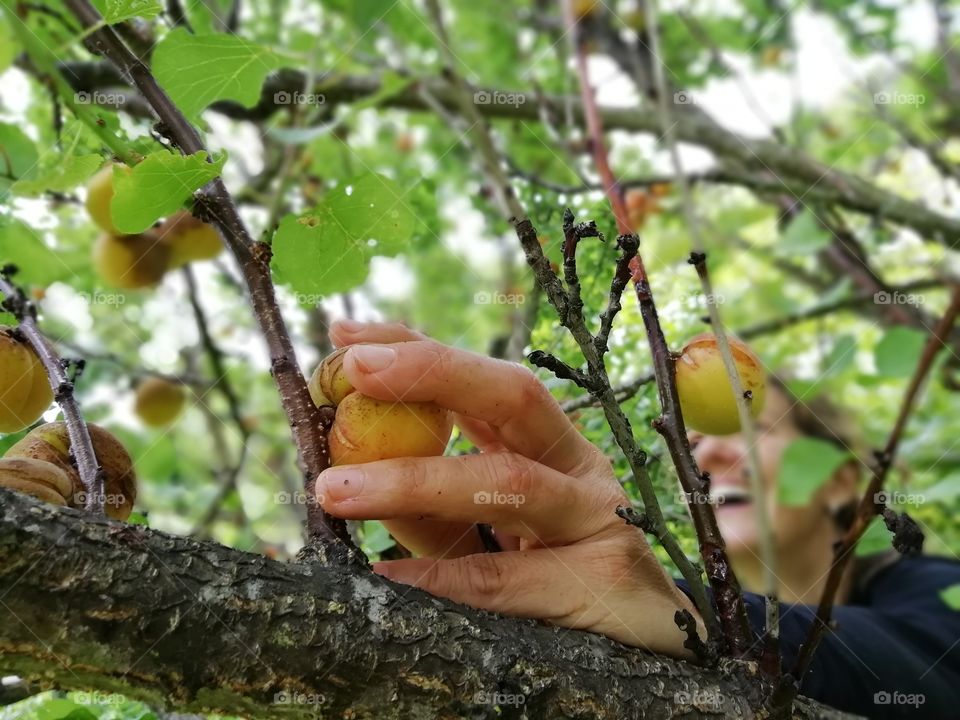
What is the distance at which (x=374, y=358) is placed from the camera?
110cm

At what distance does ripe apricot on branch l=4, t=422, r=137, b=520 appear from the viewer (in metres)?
1.15

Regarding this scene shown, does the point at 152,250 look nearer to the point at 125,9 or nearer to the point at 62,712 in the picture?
the point at 125,9

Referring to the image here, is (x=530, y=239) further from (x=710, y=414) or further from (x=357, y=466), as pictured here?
(x=710, y=414)

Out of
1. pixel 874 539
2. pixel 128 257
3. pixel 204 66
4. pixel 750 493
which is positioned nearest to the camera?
pixel 204 66

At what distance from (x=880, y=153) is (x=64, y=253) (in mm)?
5834

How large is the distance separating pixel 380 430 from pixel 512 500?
21 centimetres

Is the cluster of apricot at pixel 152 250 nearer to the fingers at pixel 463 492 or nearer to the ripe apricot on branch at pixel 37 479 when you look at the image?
the ripe apricot on branch at pixel 37 479

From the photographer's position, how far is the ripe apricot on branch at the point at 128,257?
2.56 meters

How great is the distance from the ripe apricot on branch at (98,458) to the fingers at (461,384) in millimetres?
417

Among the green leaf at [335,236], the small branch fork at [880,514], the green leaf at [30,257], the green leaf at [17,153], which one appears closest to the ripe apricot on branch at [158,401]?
the green leaf at [30,257]

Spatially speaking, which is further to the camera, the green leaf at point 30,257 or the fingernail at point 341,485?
the green leaf at point 30,257

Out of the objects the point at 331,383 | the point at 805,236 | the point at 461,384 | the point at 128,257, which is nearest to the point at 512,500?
the point at 461,384

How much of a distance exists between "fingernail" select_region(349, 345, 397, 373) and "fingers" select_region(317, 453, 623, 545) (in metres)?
0.13

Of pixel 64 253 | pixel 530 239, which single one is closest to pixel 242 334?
pixel 64 253
